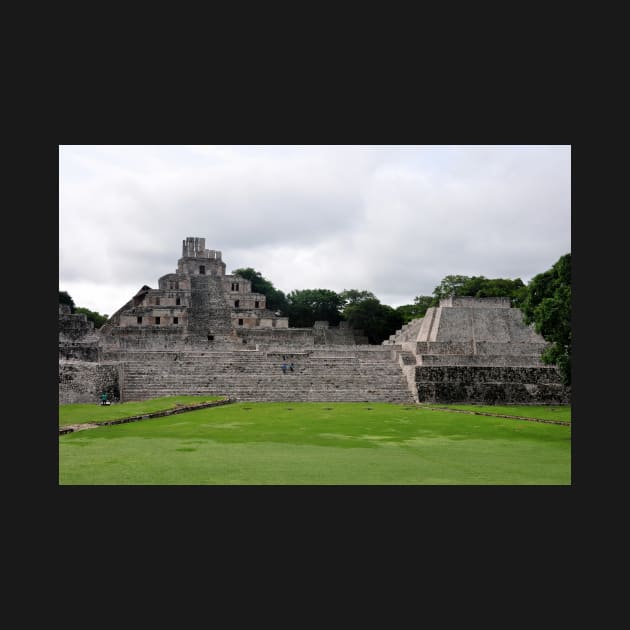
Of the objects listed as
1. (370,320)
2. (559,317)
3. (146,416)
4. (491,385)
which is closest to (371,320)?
(370,320)

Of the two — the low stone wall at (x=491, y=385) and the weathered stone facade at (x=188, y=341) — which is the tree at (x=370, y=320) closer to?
the weathered stone facade at (x=188, y=341)

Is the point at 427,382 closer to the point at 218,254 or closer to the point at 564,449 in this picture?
the point at 564,449

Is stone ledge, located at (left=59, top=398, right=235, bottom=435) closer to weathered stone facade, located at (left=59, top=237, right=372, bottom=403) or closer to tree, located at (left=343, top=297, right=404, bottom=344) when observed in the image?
weathered stone facade, located at (left=59, top=237, right=372, bottom=403)

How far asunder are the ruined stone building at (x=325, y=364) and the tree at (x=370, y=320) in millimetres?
13423

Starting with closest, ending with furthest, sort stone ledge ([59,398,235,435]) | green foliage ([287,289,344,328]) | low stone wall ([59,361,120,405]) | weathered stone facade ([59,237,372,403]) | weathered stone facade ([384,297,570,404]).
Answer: stone ledge ([59,398,235,435]), low stone wall ([59,361,120,405]), weathered stone facade ([59,237,372,403]), weathered stone facade ([384,297,570,404]), green foliage ([287,289,344,328])

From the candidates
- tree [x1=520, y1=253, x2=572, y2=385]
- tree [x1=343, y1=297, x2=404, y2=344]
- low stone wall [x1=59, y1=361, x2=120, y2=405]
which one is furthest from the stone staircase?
tree [x1=343, y1=297, x2=404, y2=344]

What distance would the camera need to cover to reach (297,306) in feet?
165

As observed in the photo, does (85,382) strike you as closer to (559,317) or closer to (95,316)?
(559,317)

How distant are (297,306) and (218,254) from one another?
37.0 ft

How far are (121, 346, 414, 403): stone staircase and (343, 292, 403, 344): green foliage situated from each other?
19.5 metres

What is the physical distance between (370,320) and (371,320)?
82 millimetres

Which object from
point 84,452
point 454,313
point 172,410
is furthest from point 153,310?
point 84,452

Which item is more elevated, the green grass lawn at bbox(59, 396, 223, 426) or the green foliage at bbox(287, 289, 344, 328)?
the green foliage at bbox(287, 289, 344, 328)

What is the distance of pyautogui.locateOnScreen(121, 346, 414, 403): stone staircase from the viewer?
19.8 metres
